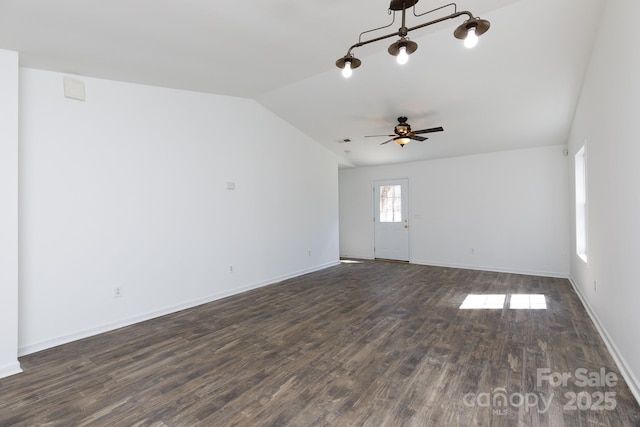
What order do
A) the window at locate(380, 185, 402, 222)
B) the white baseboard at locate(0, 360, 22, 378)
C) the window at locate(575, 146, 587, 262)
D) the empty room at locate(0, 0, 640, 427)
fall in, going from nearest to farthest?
the empty room at locate(0, 0, 640, 427), the white baseboard at locate(0, 360, 22, 378), the window at locate(575, 146, 587, 262), the window at locate(380, 185, 402, 222)

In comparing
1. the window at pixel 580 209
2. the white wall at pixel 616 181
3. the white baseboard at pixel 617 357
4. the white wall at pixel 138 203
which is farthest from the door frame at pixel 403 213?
the white wall at pixel 616 181

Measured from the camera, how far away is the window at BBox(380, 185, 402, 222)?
7.77 metres

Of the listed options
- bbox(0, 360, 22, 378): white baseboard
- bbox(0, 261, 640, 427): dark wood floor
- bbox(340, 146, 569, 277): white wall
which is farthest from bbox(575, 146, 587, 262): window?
bbox(0, 360, 22, 378): white baseboard

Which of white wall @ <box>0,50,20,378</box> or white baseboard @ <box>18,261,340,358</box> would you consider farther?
white baseboard @ <box>18,261,340,358</box>

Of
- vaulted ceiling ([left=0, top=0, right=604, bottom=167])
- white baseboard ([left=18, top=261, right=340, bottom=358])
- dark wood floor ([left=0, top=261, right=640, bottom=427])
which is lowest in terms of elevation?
dark wood floor ([left=0, top=261, right=640, bottom=427])

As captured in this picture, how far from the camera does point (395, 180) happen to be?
306 inches

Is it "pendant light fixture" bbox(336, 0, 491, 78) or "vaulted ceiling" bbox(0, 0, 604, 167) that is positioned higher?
"vaulted ceiling" bbox(0, 0, 604, 167)

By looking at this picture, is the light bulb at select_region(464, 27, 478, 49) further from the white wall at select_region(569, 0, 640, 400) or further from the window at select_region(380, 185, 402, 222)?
the window at select_region(380, 185, 402, 222)

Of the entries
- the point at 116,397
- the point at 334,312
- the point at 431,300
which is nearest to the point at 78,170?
the point at 116,397

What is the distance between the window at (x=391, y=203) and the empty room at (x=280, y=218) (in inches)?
85.2

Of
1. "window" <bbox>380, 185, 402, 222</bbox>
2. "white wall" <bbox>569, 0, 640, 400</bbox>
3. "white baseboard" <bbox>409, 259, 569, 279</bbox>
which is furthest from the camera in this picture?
"window" <bbox>380, 185, 402, 222</bbox>

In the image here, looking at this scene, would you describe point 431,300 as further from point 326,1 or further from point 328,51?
point 326,1

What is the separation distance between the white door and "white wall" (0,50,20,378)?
684 centimetres

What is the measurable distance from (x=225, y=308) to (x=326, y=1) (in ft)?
12.3
